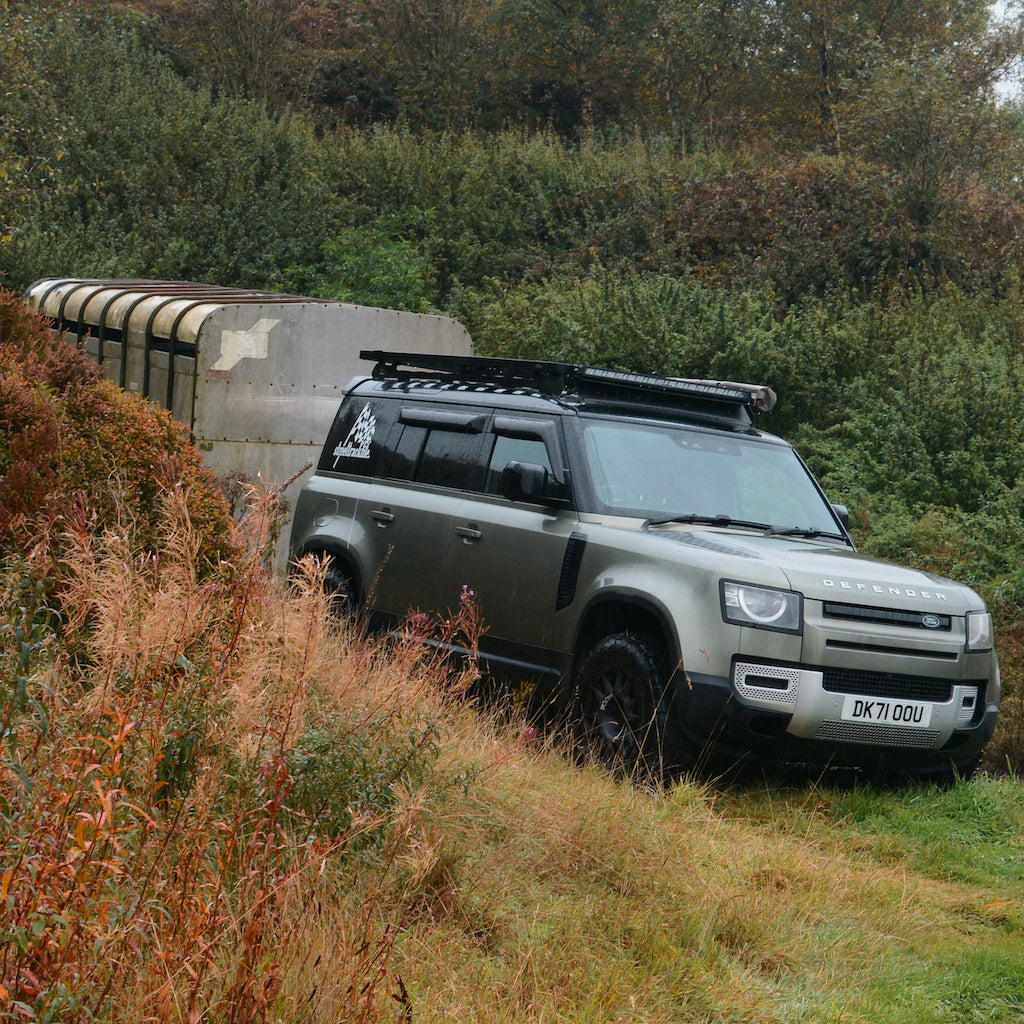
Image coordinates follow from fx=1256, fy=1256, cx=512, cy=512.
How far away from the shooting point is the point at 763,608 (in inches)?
228

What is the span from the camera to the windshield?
267 inches

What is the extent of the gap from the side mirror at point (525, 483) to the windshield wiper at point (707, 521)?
0.58m

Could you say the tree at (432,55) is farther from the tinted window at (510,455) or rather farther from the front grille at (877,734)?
the front grille at (877,734)

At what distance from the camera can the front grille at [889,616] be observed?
584cm

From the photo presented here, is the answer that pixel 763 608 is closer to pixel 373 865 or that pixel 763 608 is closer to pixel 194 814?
pixel 373 865

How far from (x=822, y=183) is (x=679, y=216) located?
87.8 inches

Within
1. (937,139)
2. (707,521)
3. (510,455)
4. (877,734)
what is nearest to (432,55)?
(937,139)

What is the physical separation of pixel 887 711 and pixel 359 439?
4.12 m

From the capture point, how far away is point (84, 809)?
3094 millimetres

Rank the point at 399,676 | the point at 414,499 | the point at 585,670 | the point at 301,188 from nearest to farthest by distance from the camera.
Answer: the point at 399,676, the point at 585,670, the point at 414,499, the point at 301,188

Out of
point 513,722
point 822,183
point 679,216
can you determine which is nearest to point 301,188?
point 679,216

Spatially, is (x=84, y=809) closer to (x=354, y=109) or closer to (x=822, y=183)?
(x=822, y=183)

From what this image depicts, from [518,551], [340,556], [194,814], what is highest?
[518,551]

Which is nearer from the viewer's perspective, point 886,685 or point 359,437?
point 886,685
